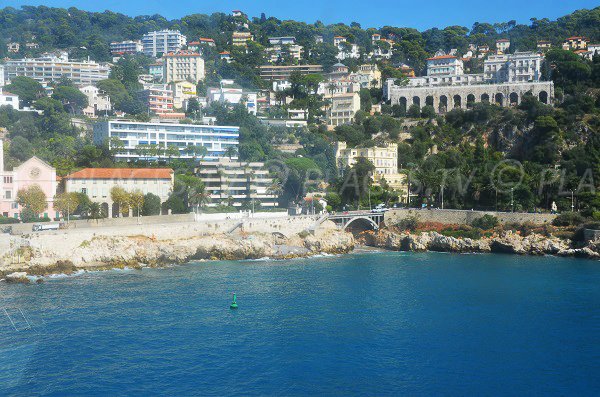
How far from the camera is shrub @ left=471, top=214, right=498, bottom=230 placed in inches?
1428

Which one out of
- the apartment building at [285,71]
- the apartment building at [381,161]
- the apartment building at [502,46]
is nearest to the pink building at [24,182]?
the apartment building at [381,161]

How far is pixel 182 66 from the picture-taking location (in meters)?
74.6

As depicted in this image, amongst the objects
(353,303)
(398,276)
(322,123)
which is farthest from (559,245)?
(322,123)

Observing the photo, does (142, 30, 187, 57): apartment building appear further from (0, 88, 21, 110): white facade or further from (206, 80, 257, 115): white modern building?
(0, 88, 21, 110): white facade

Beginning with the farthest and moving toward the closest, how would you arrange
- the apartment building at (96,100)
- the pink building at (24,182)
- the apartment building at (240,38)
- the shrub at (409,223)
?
the apartment building at (240,38) → the apartment building at (96,100) → the shrub at (409,223) → the pink building at (24,182)

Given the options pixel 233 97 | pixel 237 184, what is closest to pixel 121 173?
pixel 237 184

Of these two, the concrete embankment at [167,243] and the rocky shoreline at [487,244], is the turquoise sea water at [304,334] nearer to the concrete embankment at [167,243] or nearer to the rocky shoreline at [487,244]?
the concrete embankment at [167,243]

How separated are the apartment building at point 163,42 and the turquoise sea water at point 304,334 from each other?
6287 centimetres

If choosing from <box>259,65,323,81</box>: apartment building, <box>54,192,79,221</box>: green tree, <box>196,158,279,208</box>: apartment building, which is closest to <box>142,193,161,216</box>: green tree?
<box>54,192,79,221</box>: green tree

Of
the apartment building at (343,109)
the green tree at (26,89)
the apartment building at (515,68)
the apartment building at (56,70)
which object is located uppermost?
the apartment building at (56,70)

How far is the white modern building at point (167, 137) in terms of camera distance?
4859 centimetres

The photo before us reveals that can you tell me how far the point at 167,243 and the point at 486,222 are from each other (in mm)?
A: 16547

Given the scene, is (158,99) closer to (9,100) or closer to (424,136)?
(9,100)

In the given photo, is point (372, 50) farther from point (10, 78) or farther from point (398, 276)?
point (398, 276)
